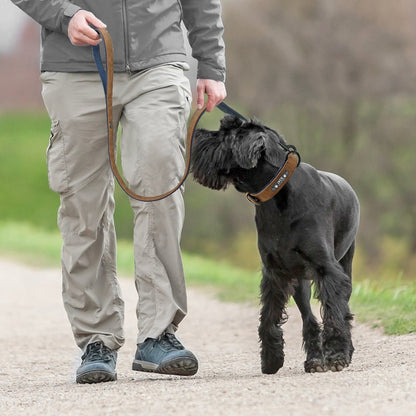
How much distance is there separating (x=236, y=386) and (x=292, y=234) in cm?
86

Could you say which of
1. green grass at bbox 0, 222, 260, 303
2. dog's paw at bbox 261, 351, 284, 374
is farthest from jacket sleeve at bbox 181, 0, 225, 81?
green grass at bbox 0, 222, 260, 303

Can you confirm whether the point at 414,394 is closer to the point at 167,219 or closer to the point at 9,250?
the point at 167,219

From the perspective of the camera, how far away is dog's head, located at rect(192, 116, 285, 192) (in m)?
3.95

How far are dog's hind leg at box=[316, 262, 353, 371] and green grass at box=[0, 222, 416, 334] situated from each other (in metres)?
1.35

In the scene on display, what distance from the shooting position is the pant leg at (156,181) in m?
4.03

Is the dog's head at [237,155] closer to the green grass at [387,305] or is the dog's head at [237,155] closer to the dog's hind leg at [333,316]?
the dog's hind leg at [333,316]

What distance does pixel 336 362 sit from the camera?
153 inches

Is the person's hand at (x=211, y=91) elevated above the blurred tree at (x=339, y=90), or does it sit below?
above

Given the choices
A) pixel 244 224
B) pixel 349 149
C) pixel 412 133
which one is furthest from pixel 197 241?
pixel 412 133

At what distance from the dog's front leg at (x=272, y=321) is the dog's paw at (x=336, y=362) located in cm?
40

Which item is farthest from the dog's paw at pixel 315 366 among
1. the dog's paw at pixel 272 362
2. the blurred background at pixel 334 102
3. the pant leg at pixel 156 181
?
the blurred background at pixel 334 102

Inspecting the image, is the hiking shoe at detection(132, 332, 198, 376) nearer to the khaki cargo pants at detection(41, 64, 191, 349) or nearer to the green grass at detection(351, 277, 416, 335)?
the khaki cargo pants at detection(41, 64, 191, 349)

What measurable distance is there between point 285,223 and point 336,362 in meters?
0.67

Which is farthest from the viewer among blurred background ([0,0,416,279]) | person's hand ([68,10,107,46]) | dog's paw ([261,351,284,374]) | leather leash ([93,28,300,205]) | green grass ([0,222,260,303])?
blurred background ([0,0,416,279])
